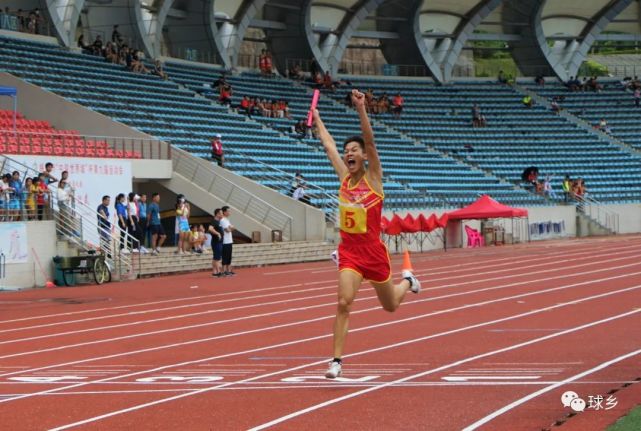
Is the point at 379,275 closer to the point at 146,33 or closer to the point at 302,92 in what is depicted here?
the point at 146,33

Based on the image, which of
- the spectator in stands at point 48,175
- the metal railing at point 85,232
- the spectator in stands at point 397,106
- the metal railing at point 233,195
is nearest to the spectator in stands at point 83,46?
the metal railing at point 233,195

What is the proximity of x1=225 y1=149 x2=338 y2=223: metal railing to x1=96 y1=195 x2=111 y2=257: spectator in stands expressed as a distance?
358 inches

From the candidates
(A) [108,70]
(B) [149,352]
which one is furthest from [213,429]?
(A) [108,70]

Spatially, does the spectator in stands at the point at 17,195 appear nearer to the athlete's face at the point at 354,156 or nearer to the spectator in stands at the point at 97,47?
the athlete's face at the point at 354,156

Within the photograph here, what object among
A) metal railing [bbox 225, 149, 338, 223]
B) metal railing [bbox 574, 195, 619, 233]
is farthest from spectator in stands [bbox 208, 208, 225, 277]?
metal railing [bbox 574, 195, 619, 233]

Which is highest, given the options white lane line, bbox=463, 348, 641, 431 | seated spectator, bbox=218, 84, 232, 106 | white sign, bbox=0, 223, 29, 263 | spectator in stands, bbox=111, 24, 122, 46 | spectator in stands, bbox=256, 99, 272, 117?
spectator in stands, bbox=111, 24, 122, 46

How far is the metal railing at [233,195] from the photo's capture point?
33.4 metres

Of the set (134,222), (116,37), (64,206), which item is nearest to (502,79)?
(116,37)

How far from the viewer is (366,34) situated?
53281 millimetres

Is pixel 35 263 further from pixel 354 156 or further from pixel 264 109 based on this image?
pixel 264 109

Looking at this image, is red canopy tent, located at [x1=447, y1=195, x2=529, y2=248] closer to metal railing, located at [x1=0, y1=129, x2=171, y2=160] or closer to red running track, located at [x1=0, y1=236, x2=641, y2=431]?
metal railing, located at [x1=0, y1=129, x2=171, y2=160]

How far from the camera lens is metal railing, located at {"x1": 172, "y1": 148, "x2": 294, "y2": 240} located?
33.4 metres

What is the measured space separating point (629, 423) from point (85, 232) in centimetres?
2055

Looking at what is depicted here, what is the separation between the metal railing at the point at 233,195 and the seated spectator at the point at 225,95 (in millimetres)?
9670
